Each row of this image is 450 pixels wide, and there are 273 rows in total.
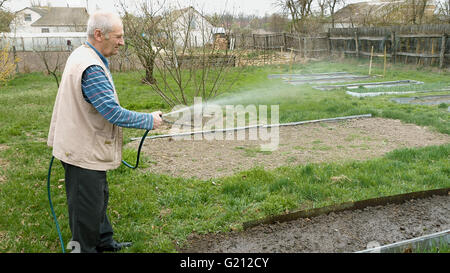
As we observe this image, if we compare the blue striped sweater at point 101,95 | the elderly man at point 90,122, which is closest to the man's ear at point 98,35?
the elderly man at point 90,122

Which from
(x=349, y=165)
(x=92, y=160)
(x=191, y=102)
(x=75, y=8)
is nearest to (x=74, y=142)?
(x=92, y=160)

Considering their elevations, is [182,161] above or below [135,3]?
below

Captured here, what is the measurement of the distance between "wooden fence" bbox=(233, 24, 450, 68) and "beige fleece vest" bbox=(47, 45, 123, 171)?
9.56m

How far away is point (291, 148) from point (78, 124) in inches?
165

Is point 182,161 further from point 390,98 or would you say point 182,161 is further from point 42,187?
point 390,98

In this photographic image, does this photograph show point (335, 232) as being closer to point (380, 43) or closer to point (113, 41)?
point (113, 41)

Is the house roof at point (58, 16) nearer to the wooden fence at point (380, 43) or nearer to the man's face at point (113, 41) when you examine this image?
the wooden fence at point (380, 43)

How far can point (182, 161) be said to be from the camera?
573 cm

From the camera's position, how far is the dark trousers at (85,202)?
109 inches

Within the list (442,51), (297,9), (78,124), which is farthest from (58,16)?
(78,124)

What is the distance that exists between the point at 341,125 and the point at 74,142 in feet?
20.1

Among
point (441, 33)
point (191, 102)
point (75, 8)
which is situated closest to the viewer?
point (191, 102)

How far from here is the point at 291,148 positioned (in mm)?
6289

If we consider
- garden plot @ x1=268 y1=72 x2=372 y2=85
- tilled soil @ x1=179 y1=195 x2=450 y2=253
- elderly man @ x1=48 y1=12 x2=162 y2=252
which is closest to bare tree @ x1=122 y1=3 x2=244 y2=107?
tilled soil @ x1=179 y1=195 x2=450 y2=253
